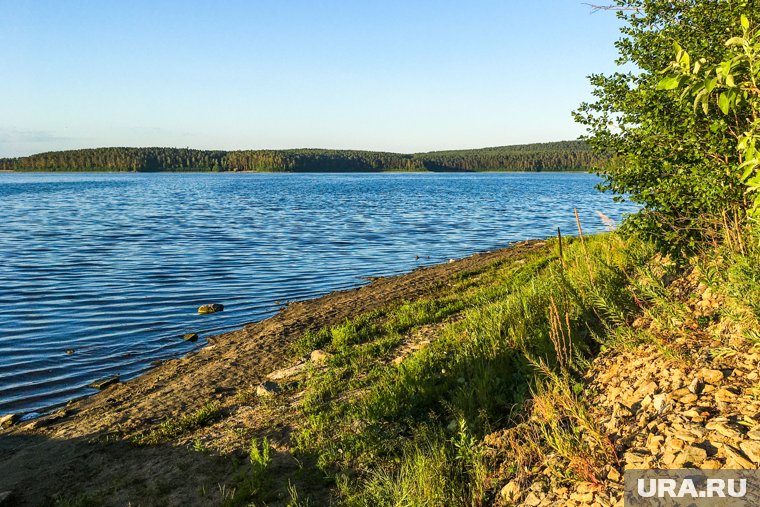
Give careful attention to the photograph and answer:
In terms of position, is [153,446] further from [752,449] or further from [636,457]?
[752,449]

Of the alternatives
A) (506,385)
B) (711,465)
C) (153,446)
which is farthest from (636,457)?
(153,446)

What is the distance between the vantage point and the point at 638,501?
3.92 meters

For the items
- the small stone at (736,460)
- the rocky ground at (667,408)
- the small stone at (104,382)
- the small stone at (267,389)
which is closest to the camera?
the small stone at (736,460)

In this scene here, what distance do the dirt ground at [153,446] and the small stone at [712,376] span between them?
4.02m

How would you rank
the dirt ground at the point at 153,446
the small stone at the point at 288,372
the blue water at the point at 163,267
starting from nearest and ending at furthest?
the dirt ground at the point at 153,446 < the small stone at the point at 288,372 < the blue water at the point at 163,267

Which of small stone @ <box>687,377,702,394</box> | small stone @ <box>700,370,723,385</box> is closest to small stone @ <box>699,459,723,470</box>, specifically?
small stone @ <box>687,377,702,394</box>

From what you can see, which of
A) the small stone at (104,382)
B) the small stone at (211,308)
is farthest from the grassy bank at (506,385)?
the small stone at (211,308)

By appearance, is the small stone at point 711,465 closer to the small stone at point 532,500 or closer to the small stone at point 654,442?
the small stone at point 654,442

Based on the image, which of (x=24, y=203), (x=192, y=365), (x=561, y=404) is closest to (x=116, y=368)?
(x=192, y=365)

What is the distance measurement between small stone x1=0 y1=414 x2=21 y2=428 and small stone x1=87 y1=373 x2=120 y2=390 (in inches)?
59.9

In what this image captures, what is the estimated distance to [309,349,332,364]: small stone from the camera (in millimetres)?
9890

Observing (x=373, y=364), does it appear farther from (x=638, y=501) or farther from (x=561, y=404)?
(x=638, y=501)

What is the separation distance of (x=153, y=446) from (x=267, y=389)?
196 cm

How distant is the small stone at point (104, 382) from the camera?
34.2 feet
